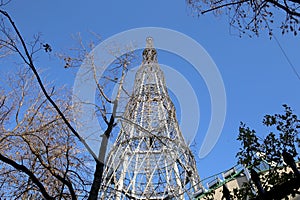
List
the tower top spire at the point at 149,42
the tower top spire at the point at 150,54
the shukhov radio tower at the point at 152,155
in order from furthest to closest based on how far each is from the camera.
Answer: the tower top spire at the point at 149,42, the tower top spire at the point at 150,54, the shukhov radio tower at the point at 152,155

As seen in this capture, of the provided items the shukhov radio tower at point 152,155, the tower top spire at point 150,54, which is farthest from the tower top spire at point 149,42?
the shukhov radio tower at point 152,155

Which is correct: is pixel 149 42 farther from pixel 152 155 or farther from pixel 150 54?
pixel 152 155

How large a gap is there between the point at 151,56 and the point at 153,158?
7.63m

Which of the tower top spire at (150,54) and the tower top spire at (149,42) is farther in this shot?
the tower top spire at (149,42)

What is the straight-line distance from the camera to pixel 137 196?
12984mm

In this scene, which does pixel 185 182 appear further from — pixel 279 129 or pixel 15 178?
pixel 279 129

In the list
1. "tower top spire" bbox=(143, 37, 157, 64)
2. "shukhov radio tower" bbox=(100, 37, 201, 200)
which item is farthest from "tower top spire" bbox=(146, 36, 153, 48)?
"shukhov radio tower" bbox=(100, 37, 201, 200)

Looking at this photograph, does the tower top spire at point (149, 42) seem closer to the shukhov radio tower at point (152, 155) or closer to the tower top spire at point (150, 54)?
the tower top spire at point (150, 54)

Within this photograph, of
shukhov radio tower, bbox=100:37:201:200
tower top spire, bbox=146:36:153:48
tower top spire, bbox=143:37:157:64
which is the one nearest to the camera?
shukhov radio tower, bbox=100:37:201:200

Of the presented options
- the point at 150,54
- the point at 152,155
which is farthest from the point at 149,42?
the point at 152,155

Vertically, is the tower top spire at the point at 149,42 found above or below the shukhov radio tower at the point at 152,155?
above

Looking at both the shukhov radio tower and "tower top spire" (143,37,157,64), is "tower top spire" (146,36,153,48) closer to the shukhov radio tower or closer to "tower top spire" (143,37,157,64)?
"tower top spire" (143,37,157,64)

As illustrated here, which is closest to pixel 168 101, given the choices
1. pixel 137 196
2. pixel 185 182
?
pixel 185 182

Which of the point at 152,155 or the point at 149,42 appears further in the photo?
the point at 149,42
